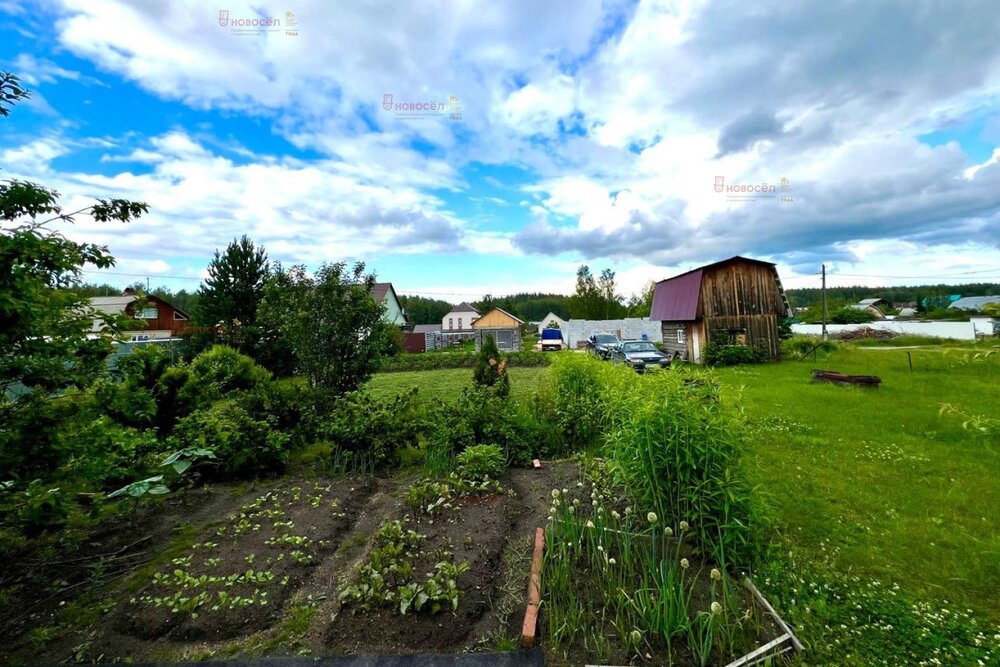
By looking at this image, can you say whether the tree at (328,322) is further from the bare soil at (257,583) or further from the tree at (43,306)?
the tree at (43,306)

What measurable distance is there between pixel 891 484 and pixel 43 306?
7.81 metres

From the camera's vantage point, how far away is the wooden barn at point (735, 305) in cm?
1806

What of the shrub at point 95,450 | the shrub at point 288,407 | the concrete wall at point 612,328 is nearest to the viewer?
the shrub at point 95,450

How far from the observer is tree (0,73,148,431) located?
237 cm

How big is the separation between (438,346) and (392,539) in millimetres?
36306

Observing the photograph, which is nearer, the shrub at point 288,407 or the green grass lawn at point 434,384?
the shrub at point 288,407

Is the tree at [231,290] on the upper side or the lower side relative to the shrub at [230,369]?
upper

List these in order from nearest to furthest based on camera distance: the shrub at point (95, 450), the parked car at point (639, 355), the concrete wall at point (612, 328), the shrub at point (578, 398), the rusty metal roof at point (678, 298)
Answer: the shrub at point (95, 450), the shrub at point (578, 398), the parked car at point (639, 355), the rusty metal roof at point (678, 298), the concrete wall at point (612, 328)

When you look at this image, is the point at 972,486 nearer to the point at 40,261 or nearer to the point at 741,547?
the point at 741,547

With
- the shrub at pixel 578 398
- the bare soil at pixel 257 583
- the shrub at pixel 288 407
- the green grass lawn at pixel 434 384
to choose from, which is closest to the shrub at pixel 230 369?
the shrub at pixel 288 407

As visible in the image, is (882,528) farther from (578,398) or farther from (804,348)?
(804,348)

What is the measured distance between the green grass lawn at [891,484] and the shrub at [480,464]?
2406 mm

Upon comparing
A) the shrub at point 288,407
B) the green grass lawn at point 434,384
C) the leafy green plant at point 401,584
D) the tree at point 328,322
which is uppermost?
the tree at point 328,322

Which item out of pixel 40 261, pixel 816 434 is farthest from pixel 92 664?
pixel 816 434
